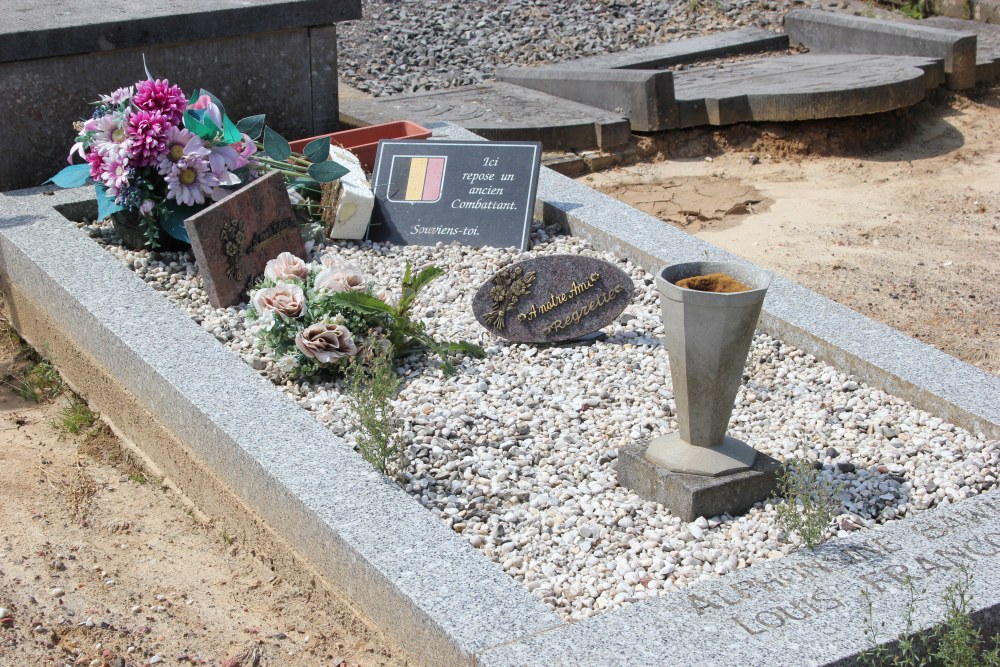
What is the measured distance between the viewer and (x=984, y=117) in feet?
26.3

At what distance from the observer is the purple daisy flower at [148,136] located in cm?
496

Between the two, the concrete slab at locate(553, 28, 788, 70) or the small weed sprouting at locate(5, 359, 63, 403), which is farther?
the concrete slab at locate(553, 28, 788, 70)

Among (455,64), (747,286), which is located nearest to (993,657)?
(747,286)

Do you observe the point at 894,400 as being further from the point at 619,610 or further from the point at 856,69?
the point at 856,69

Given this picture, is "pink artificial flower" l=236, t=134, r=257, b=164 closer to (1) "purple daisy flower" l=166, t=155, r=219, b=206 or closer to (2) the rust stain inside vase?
(1) "purple daisy flower" l=166, t=155, r=219, b=206

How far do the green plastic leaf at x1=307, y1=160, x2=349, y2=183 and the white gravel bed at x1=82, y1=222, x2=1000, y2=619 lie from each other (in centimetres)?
91

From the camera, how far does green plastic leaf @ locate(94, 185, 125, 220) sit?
504cm

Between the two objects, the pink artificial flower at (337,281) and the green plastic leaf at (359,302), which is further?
the pink artificial flower at (337,281)

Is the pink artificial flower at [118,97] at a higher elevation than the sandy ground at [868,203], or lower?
higher

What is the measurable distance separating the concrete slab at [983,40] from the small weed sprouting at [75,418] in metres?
6.69

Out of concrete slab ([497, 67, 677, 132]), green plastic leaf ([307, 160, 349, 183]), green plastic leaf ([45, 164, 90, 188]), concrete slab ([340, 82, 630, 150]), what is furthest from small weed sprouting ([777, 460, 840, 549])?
concrete slab ([497, 67, 677, 132])

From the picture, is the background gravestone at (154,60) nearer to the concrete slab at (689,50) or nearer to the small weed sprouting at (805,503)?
the concrete slab at (689,50)

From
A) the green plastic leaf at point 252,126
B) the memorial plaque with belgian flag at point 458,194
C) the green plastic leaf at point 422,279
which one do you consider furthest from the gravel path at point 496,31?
the green plastic leaf at point 422,279

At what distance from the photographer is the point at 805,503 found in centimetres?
300
